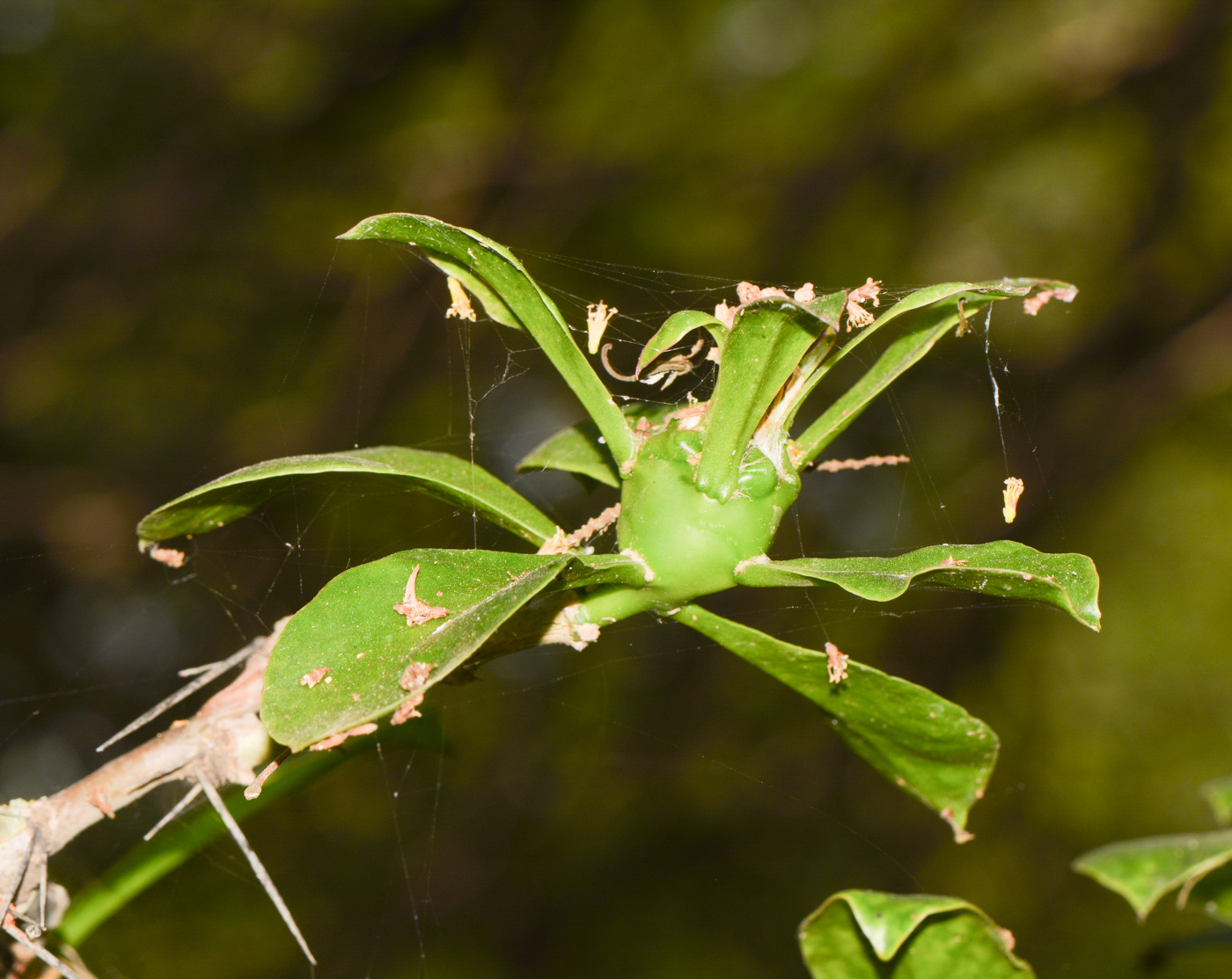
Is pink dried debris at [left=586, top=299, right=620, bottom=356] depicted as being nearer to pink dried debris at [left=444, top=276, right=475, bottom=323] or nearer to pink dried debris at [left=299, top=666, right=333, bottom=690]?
pink dried debris at [left=444, top=276, right=475, bottom=323]

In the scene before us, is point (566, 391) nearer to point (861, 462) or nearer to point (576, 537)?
point (861, 462)

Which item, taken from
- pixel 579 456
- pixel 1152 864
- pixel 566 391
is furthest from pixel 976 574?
pixel 566 391

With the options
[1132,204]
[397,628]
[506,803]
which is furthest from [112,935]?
[1132,204]

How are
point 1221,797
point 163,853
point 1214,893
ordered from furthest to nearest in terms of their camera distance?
point 1221,797, point 1214,893, point 163,853

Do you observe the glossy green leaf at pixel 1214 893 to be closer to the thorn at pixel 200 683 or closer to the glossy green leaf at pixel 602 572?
the glossy green leaf at pixel 602 572

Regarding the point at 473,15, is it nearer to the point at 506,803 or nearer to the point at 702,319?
the point at 702,319
